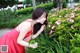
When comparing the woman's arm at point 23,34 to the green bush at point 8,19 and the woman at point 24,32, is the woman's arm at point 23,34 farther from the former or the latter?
the green bush at point 8,19

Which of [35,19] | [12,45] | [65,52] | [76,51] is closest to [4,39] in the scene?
[12,45]

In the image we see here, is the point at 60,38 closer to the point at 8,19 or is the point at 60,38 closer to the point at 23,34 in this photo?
the point at 23,34

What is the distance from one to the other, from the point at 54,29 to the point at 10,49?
1086 millimetres

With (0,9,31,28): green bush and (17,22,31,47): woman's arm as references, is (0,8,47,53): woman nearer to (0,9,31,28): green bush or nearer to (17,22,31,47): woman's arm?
(17,22,31,47): woman's arm

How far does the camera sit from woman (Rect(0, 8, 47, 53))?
4348mm

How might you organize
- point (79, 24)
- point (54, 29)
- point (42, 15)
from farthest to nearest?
point (54, 29)
point (79, 24)
point (42, 15)

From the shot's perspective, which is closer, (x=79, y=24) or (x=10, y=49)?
(x=10, y=49)

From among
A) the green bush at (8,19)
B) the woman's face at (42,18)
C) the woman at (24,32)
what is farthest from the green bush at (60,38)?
the green bush at (8,19)

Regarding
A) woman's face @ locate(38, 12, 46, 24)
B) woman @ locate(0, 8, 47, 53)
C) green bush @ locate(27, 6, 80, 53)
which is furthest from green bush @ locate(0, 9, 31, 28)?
woman's face @ locate(38, 12, 46, 24)

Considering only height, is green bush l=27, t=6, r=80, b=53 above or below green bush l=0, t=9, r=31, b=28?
above

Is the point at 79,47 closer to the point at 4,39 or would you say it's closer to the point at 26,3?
the point at 4,39

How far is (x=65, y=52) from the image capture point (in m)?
4.47

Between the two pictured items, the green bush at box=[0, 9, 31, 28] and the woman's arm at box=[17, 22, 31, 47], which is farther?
the green bush at box=[0, 9, 31, 28]

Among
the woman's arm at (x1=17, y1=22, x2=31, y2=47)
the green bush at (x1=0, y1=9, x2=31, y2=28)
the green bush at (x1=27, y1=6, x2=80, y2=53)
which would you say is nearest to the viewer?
the woman's arm at (x1=17, y1=22, x2=31, y2=47)
